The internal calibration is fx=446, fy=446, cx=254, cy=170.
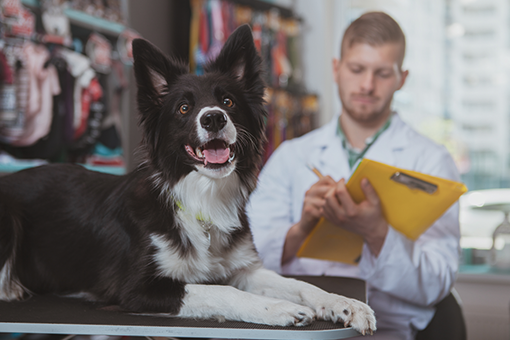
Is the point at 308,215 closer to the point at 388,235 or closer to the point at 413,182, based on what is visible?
the point at 388,235

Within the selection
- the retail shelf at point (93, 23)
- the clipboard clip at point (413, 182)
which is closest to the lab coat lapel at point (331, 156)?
the clipboard clip at point (413, 182)

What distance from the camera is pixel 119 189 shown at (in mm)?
1235

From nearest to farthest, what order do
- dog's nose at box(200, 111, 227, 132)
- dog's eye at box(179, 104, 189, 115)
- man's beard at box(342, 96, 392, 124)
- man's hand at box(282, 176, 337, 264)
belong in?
1. dog's nose at box(200, 111, 227, 132)
2. dog's eye at box(179, 104, 189, 115)
3. man's hand at box(282, 176, 337, 264)
4. man's beard at box(342, 96, 392, 124)

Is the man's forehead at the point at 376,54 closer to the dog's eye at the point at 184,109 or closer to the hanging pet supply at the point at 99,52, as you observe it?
the dog's eye at the point at 184,109

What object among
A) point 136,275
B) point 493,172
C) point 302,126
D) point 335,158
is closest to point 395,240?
point 335,158

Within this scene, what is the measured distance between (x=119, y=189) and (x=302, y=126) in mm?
3680

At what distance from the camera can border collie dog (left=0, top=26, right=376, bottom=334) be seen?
1113 mm

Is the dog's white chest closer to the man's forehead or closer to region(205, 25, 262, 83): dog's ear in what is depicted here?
region(205, 25, 262, 83): dog's ear

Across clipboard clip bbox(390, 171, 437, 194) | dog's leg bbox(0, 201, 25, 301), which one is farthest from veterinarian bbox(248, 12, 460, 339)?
dog's leg bbox(0, 201, 25, 301)

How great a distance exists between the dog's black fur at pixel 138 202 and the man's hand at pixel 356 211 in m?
0.29

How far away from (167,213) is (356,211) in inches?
23.9

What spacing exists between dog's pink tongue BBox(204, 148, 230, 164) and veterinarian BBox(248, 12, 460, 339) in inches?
17.1

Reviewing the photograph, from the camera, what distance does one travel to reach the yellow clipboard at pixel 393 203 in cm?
128

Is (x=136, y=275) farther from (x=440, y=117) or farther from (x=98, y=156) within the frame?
(x=440, y=117)
